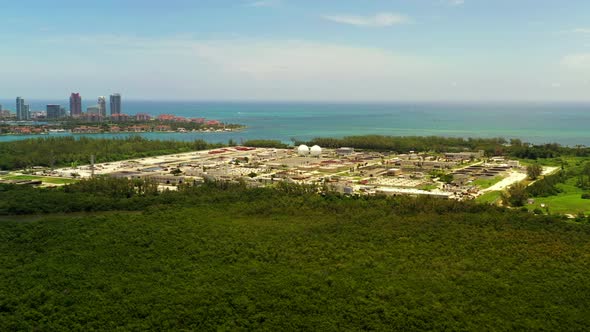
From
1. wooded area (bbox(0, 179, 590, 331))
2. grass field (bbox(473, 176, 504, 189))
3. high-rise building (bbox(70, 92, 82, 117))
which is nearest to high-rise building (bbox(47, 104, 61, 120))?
high-rise building (bbox(70, 92, 82, 117))

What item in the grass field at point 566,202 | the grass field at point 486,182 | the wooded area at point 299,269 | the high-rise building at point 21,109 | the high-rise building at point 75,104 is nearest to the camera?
the wooded area at point 299,269

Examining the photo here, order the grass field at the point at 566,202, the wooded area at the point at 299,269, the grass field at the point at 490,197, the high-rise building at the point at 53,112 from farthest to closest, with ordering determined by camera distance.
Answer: the high-rise building at the point at 53,112 < the grass field at the point at 490,197 < the grass field at the point at 566,202 < the wooded area at the point at 299,269

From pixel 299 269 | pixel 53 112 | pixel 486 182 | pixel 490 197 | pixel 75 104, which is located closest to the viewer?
pixel 299 269

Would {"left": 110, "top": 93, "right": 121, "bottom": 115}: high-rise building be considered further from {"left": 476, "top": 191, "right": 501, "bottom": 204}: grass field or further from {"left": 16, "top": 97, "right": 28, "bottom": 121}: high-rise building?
{"left": 476, "top": 191, "right": 501, "bottom": 204}: grass field

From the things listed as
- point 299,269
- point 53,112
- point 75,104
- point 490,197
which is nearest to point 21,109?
point 53,112

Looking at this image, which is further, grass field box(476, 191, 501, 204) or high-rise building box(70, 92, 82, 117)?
high-rise building box(70, 92, 82, 117)

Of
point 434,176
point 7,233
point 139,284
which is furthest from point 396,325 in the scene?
point 434,176

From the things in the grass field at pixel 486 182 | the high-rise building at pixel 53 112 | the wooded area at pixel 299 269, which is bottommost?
the wooded area at pixel 299 269

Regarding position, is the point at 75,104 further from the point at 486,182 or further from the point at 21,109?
the point at 486,182

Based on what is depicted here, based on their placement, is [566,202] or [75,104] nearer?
[566,202]

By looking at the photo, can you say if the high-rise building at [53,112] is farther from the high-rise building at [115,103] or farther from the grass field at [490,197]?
the grass field at [490,197]

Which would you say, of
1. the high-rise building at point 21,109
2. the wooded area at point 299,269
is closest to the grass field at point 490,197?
the wooded area at point 299,269

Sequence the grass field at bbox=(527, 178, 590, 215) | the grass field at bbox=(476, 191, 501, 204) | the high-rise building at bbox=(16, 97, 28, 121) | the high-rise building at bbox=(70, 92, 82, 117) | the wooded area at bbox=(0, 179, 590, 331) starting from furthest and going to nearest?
the high-rise building at bbox=(70, 92, 82, 117)
the high-rise building at bbox=(16, 97, 28, 121)
the grass field at bbox=(476, 191, 501, 204)
the grass field at bbox=(527, 178, 590, 215)
the wooded area at bbox=(0, 179, 590, 331)
